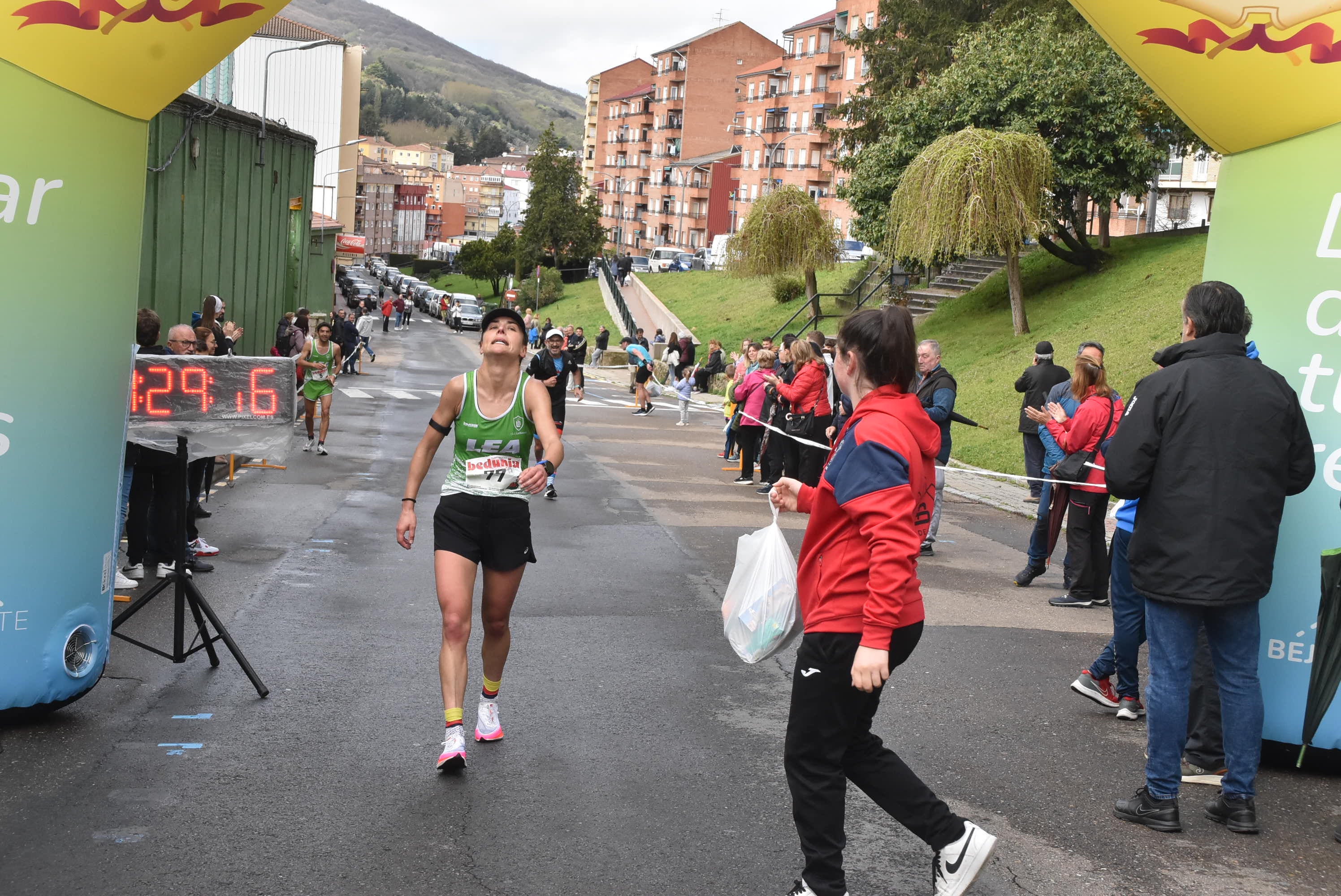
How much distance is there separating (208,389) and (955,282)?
3412 cm

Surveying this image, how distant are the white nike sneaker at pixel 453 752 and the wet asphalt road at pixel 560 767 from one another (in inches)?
2.1

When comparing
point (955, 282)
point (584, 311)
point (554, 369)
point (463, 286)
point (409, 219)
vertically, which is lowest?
point (554, 369)

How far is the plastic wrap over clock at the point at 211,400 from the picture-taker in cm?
615

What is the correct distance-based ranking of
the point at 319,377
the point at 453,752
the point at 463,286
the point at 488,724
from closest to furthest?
the point at 453,752
the point at 488,724
the point at 319,377
the point at 463,286

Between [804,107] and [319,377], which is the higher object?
[804,107]

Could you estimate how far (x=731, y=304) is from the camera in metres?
53.1

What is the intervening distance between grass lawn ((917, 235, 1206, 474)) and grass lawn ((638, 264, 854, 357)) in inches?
337

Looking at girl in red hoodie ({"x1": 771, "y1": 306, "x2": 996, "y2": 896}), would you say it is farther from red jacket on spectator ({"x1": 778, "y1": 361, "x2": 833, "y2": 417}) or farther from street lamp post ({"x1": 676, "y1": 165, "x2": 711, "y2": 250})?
street lamp post ({"x1": 676, "y1": 165, "x2": 711, "y2": 250})

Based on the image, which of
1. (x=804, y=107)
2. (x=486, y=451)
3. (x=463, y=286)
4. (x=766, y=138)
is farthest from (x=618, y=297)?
(x=486, y=451)

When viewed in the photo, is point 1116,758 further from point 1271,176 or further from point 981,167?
point 981,167

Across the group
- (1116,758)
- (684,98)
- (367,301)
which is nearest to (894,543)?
(1116,758)

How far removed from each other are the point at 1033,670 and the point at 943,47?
129 feet

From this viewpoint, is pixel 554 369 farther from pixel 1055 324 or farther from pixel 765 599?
pixel 1055 324

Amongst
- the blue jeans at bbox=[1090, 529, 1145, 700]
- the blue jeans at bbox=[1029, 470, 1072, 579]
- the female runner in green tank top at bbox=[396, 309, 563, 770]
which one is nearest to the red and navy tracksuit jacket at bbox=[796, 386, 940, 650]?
the female runner in green tank top at bbox=[396, 309, 563, 770]
